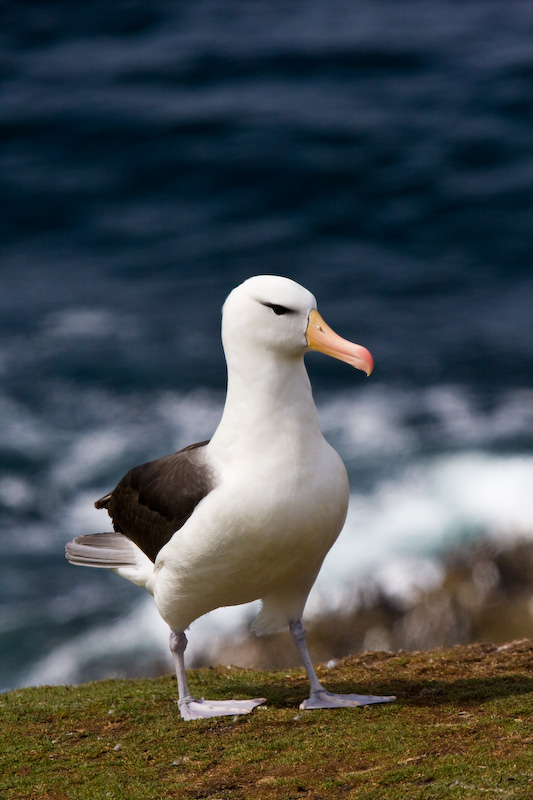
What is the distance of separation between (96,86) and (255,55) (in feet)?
12.8

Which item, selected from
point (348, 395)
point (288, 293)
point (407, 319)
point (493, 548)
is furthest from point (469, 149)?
point (288, 293)

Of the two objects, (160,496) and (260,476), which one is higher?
(260,476)

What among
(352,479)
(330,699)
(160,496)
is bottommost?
(352,479)

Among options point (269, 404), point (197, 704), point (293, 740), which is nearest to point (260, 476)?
point (269, 404)

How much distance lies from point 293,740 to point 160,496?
1.67m

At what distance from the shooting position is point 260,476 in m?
6.00

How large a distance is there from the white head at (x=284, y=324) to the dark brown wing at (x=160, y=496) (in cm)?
88

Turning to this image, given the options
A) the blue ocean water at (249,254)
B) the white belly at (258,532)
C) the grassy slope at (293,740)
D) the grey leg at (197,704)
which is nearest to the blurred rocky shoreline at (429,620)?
the blue ocean water at (249,254)

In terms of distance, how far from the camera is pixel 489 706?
635 cm

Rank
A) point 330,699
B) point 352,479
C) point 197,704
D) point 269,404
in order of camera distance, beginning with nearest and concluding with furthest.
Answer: point 269,404, point 330,699, point 197,704, point 352,479

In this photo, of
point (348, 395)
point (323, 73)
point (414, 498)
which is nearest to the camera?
point (414, 498)

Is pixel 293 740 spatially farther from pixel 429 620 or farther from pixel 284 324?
pixel 429 620

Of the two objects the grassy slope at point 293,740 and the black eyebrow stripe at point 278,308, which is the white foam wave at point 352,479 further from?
the black eyebrow stripe at point 278,308

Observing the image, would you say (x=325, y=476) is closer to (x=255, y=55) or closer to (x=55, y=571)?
(x=55, y=571)
